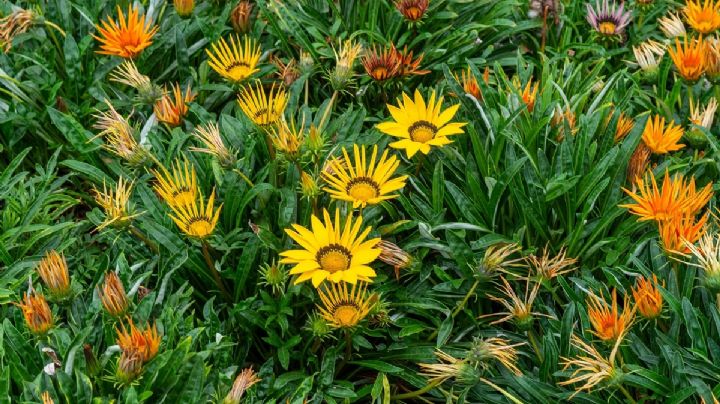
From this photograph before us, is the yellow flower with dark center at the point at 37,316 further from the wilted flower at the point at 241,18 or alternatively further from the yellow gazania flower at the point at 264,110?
the wilted flower at the point at 241,18

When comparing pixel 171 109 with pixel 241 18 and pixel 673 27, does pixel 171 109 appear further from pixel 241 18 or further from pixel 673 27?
pixel 673 27

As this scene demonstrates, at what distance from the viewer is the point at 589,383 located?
2137 millimetres

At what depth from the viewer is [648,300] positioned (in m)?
2.28

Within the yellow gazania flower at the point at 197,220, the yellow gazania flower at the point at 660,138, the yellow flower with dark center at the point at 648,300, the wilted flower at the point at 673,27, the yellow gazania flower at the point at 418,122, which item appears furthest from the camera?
the wilted flower at the point at 673,27

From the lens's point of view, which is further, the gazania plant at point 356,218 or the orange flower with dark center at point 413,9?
the orange flower with dark center at point 413,9

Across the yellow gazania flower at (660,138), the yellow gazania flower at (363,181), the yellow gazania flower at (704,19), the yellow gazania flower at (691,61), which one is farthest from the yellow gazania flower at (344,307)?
the yellow gazania flower at (704,19)

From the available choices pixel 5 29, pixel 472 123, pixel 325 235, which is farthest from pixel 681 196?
pixel 5 29

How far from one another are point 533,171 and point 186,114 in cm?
122

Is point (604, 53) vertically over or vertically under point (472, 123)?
over

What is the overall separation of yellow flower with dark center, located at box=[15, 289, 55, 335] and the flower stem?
16.9 inches

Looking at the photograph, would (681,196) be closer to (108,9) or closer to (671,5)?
(671,5)

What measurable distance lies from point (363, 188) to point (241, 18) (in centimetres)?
125

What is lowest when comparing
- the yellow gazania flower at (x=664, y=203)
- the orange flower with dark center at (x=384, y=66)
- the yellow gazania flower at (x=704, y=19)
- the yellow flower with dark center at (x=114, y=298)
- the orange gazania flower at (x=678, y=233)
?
the yellow flower with dark center at (x=114, y=298)

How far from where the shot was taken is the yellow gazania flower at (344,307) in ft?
7.53
